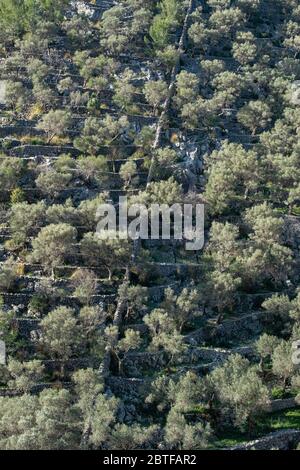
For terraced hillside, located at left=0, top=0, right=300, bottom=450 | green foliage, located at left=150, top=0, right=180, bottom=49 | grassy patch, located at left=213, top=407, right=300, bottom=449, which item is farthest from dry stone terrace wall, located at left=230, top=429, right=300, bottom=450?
green foliage, located at left=150, top=0, right=180, bottom=49

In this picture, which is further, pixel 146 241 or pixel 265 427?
pixel 146 241

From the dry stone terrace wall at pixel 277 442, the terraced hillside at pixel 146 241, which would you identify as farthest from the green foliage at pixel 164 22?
the dry stone terrace wall at pixel 277 442

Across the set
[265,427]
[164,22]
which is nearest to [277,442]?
[265,427]

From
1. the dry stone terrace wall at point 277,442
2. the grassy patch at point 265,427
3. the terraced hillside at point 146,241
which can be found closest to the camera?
the dry stone terrace wall at point 277,442

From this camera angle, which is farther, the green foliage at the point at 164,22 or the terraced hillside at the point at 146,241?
the green foliage at the point at 164,22

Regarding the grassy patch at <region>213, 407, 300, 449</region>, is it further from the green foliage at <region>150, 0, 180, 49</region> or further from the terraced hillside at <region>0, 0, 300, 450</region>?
the green foliage at <region>150, 0, 180, 49</region>

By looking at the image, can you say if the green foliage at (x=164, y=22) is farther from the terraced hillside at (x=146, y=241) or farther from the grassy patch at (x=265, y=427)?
the grassy patch at (x=265, y=427)

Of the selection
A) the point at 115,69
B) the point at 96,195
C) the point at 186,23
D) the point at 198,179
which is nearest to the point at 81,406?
the point at 96,195

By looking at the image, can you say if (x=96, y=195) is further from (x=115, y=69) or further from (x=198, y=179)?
(x=115, y=69)

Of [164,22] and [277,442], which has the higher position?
[164,22]

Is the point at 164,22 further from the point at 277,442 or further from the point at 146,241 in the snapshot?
the point at 277,442
